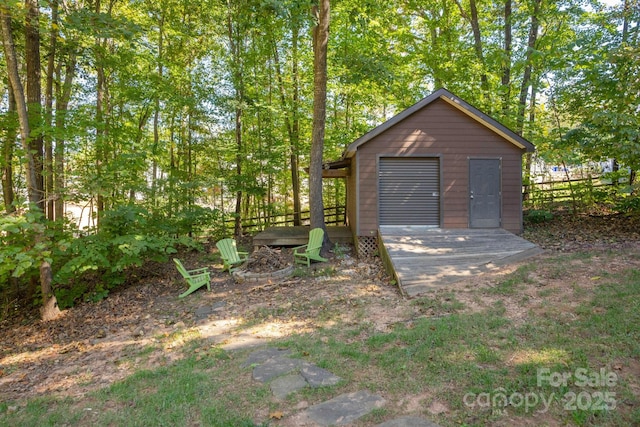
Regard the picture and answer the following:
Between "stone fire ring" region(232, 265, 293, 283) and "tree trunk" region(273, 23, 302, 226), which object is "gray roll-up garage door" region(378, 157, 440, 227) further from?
"tree trunk" region(273, 23, 302, 226)

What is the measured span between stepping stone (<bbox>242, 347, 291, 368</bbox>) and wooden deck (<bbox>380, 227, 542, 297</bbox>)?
243cm

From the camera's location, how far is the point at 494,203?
942 cm

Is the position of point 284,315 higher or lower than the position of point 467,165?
lower

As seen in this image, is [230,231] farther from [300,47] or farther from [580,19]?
[580,19]

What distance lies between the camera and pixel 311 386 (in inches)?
130

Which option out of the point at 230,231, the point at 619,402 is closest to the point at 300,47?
the point at 230,231

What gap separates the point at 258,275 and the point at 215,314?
189cm

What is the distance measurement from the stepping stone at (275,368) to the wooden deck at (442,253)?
2545 mm

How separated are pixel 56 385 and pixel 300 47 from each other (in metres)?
13.4

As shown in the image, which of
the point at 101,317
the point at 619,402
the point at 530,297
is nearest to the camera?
the point at 619,402

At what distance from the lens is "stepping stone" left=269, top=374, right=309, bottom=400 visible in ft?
10.6

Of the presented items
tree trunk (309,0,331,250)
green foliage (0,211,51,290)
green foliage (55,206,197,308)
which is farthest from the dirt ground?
tree trunk (309,0,331,250)

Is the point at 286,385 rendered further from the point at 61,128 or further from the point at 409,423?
the point at 61,128

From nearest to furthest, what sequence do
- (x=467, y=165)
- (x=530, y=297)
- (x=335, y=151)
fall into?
(x=530, y=297), (x=467, y=165), (x=335, y=151)
